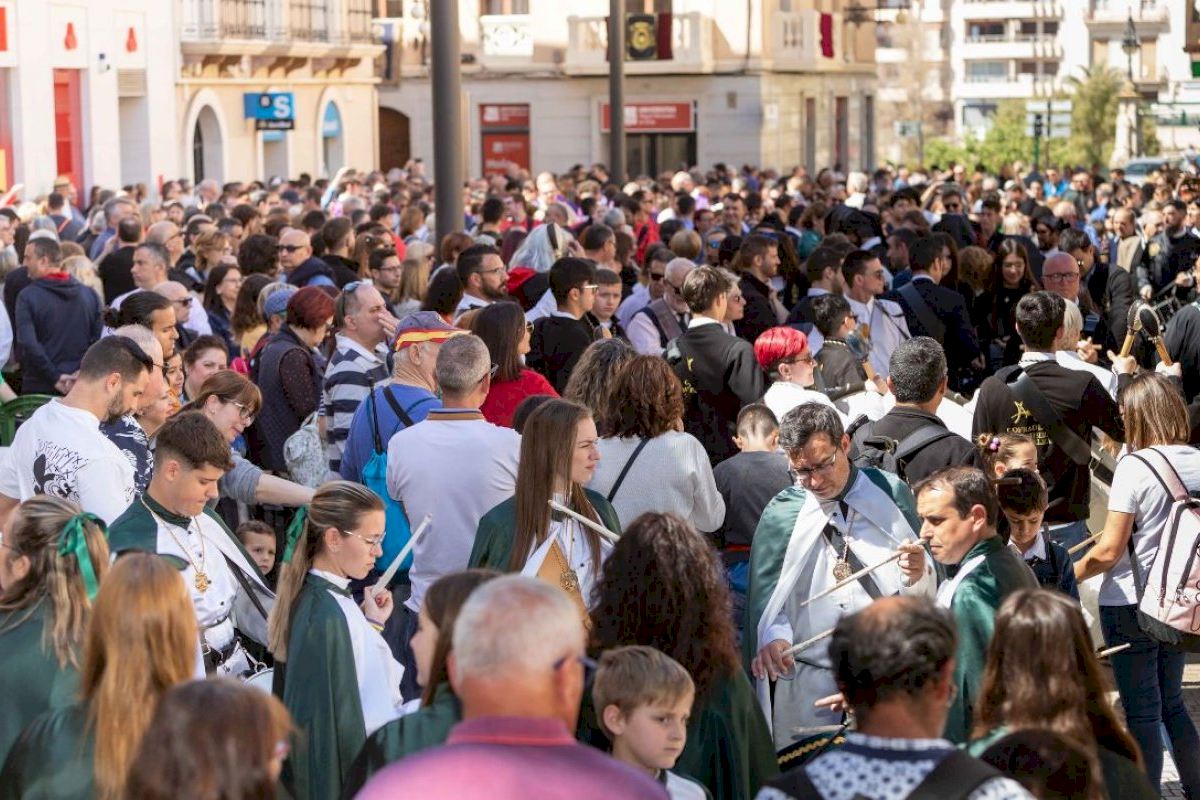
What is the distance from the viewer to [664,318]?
1086cm

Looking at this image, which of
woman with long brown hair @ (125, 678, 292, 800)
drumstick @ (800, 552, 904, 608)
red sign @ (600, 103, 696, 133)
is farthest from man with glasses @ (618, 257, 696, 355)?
red sign @ (600, 103, 696, 133)

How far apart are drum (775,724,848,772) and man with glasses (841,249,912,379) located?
5429 millimetres

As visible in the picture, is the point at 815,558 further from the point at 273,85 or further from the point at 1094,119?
the point at 1094,119

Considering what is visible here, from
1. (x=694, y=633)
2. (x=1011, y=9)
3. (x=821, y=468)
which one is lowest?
(x=694, y=633)

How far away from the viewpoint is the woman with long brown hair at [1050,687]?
409 cm

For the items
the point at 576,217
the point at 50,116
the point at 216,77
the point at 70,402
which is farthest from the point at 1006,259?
the point at 216,77

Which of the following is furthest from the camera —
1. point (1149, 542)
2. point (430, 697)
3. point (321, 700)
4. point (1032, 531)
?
point (1149, 542)

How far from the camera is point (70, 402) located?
6582 millimetres

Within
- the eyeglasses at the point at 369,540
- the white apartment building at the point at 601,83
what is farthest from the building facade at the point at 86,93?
the eyeglasses at the point at 369,540

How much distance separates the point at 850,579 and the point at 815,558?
28 cm

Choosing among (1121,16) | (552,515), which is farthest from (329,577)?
(1121,16)

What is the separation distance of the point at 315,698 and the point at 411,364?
8.64 feet

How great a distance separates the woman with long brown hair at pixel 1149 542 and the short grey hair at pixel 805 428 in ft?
4.87

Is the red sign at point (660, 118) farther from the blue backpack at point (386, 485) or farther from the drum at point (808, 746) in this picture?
the drum at point (808, 746)
